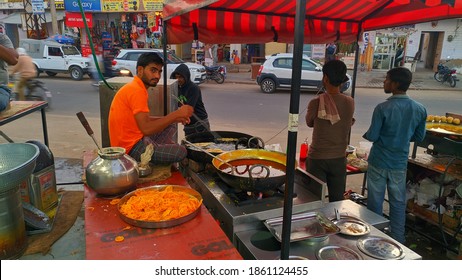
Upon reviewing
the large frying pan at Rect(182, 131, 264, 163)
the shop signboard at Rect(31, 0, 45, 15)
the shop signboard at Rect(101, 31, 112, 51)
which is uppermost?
the shop signboard at Rect(31, 0, 45, 15)

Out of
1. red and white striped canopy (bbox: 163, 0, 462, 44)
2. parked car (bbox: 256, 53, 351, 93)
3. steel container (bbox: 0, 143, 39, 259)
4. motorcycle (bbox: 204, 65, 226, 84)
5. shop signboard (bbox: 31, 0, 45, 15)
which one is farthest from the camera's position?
shop signboard (bbox: 31, 0, 45, 15)

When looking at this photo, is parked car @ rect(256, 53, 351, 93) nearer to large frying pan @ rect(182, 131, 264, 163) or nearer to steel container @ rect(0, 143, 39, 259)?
large frying pan @ rect(182, 131, 264, 163)

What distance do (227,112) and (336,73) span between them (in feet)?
20.9

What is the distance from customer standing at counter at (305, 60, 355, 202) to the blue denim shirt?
0.26 meters

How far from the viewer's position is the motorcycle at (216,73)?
15.0 metres

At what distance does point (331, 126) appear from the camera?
122 inches

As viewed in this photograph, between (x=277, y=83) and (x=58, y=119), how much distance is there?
762cm

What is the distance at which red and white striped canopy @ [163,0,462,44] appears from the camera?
3.42 metres

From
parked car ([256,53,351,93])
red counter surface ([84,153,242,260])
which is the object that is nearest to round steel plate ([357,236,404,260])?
red counter surface ([84,153,242,260])

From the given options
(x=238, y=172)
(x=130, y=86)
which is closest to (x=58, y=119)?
(x=130, y=86)

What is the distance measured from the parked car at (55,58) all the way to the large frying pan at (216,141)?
13186mm

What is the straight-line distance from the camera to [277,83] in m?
12.7

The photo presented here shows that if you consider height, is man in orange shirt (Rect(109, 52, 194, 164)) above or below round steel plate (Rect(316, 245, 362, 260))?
above

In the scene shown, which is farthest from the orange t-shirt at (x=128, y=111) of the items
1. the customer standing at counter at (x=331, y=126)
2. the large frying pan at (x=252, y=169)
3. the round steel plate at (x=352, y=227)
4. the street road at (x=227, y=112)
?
the street road at (x=227, y=112)
